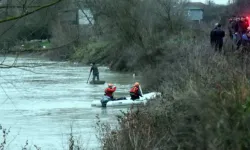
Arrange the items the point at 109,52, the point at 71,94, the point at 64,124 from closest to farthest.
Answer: the point at 64,124 → the point at 71,94 → the point at 109,52

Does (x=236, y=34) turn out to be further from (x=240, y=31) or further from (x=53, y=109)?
(x=53, y=109)

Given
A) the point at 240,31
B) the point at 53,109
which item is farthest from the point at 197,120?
the point at 53,109

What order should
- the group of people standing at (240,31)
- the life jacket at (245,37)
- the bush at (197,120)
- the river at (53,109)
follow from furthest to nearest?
the river at (53,109)
the group of people standing at (240,31)
the life jacket at (245,37)
the bush at (197,120)

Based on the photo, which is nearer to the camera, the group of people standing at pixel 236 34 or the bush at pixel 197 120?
the bush at pixel 197 120

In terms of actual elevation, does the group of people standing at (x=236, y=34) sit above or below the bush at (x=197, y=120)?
above

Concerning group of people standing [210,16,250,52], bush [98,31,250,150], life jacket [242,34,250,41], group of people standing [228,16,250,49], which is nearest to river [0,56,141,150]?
bush [98,31,250,150]

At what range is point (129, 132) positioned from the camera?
9.38 meters

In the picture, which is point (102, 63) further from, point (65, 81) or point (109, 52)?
point (65, 81)

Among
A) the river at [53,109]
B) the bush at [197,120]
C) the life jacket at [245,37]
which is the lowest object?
the river at [53,109]

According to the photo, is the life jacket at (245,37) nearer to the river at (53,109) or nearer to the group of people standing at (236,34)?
the group of people standing at (236,34)

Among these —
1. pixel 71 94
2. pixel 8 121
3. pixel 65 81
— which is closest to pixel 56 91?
pixel 71 94

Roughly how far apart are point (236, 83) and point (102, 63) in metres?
46.7

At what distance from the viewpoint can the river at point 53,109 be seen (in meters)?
19.5

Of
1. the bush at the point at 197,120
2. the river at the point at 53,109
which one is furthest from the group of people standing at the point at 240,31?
the bush at the point at 197,120
